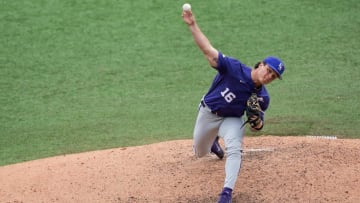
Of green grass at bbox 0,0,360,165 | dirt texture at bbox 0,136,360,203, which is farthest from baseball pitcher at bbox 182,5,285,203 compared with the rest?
green grass at bbox 0,0,360,165

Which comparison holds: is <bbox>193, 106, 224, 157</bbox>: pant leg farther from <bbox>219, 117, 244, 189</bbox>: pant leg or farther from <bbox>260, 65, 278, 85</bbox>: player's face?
<bbox>260, 65, 278, 85</bbox>: player's face

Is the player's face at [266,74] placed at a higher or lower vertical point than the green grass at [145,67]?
higher

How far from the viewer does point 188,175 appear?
6953 millimetres

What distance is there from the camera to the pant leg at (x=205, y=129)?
671 cm

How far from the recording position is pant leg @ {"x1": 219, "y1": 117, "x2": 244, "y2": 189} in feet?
20.1

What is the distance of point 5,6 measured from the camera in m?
13.0

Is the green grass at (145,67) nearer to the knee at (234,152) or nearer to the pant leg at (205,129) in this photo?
the pant leg at (205,129)

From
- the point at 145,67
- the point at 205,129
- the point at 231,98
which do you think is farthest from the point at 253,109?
the point at 145,67

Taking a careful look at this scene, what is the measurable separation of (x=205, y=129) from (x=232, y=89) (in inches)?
24.1

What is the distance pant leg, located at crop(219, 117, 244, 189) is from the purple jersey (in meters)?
0.10

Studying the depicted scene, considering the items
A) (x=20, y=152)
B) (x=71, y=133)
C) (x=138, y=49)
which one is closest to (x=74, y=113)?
(x=71, y=133)

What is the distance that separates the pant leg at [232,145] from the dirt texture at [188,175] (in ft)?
1.05

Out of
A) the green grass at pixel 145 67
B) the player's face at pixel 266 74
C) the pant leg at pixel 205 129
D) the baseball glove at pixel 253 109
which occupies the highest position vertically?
the player's face at pixel 266 74

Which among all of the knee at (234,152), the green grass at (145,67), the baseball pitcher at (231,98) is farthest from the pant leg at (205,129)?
the green grass at (145,67)
